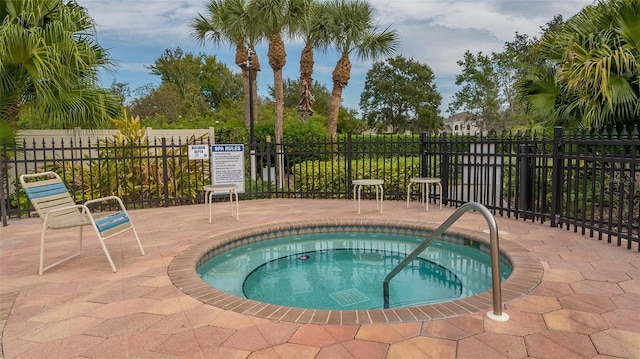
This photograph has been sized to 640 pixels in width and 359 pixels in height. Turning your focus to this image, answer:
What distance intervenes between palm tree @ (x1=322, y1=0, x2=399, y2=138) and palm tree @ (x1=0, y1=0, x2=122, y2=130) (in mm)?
9595

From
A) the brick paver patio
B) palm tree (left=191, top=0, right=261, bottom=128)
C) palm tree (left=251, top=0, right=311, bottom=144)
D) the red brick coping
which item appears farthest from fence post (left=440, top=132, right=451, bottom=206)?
palm tree (left=191, top=0, right=261, bottom=128)

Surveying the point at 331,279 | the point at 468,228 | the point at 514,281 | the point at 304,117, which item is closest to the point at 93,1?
the point at 331,279

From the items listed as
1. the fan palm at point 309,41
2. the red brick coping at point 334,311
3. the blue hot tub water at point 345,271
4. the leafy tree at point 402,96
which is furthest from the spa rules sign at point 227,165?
the leafy tree at point 402,96

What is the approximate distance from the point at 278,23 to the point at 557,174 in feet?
36.7

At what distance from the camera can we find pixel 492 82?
942 inches

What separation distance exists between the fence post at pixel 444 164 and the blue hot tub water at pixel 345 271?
223 centimetres

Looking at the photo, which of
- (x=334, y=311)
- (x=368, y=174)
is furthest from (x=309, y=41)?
(x=334, y=311)

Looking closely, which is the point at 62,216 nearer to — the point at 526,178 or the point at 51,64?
the point at 51,64

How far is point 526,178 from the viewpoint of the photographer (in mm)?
5918

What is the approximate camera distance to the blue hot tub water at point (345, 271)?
12.3 ft

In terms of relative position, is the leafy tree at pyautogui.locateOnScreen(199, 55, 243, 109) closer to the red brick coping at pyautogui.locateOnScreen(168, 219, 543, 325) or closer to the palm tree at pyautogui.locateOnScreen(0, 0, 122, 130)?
the palm tree at pyautogui.locateOnScreen(0, 0, 122, 130)

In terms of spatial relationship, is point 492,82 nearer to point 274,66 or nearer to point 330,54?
point 330,54

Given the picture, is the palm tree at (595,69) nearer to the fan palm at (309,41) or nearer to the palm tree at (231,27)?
the fan palm at (309,41)

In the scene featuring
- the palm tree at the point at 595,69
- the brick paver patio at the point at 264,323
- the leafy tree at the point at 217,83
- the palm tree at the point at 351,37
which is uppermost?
the leafy tree at the point at 217,83
